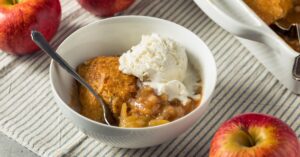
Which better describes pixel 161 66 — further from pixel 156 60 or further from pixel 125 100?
pixel 125 100

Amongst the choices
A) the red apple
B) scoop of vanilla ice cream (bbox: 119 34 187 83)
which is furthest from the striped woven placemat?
scoop of vanilla ice cream (bbox: 119 34 187 83)

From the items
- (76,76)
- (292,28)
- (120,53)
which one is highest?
(76,76)

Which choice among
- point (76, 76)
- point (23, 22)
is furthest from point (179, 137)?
point (23, 22)

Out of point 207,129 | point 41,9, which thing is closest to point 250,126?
point 207,129

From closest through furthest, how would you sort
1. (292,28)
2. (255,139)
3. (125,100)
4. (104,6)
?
(255,139) → (125,100) → (292,28) → (104,6)

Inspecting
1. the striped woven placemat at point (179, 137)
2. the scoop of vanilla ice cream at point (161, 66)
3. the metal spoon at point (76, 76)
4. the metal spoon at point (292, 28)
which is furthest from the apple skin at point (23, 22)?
the metal spoon at point (292, 28)
